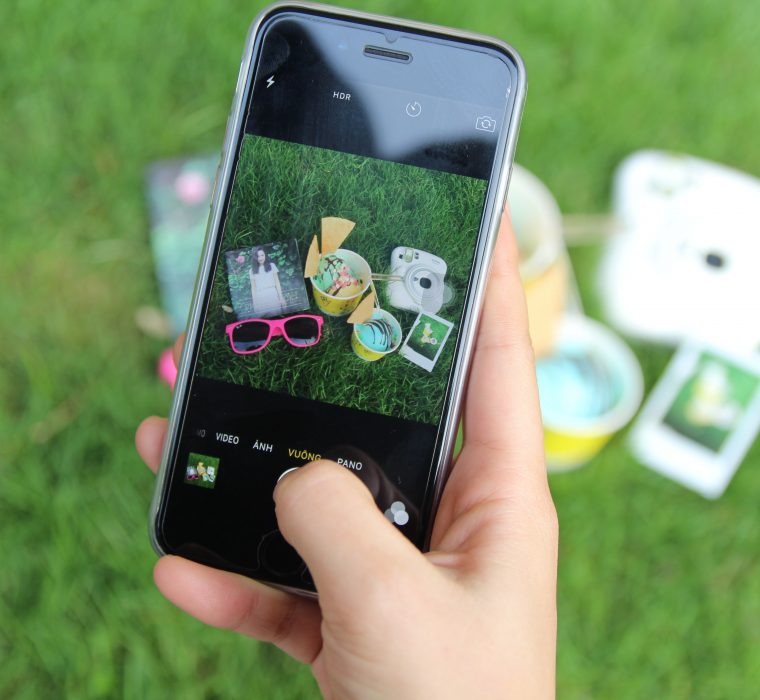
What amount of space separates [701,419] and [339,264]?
0.81 metres

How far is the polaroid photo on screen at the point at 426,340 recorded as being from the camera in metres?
0.75

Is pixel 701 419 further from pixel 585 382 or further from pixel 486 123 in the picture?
pixel 486 123

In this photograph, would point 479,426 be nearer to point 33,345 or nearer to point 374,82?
point 374,82

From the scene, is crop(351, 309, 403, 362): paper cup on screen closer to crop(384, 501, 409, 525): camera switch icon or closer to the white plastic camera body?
crop(384, 501, 409, 525): camera switch icon

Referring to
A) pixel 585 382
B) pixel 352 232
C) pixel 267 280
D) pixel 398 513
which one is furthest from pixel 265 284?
pixel 585 382

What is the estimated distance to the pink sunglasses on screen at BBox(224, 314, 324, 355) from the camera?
75cm

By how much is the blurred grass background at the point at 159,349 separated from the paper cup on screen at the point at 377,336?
511mm

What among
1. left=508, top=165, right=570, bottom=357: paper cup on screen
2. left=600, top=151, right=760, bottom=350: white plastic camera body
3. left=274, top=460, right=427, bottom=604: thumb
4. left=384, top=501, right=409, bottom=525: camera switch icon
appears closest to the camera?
left=274, top=460, right=427, bottom=604: thumb

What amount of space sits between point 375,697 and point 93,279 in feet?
2.91

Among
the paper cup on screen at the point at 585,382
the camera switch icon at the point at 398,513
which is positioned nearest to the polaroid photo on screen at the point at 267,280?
the camera switch icon at the point at 398,513

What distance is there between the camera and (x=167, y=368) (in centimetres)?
114

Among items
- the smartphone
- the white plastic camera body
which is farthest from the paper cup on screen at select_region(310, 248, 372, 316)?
the white plastic camera body

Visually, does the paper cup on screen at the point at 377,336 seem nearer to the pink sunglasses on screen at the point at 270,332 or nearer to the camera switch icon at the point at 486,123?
the pink sunglasses on screen at the point at 270,332

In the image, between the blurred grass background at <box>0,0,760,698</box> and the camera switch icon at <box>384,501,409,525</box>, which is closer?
the camera switch icon at <box>384,501,409,525</box>
